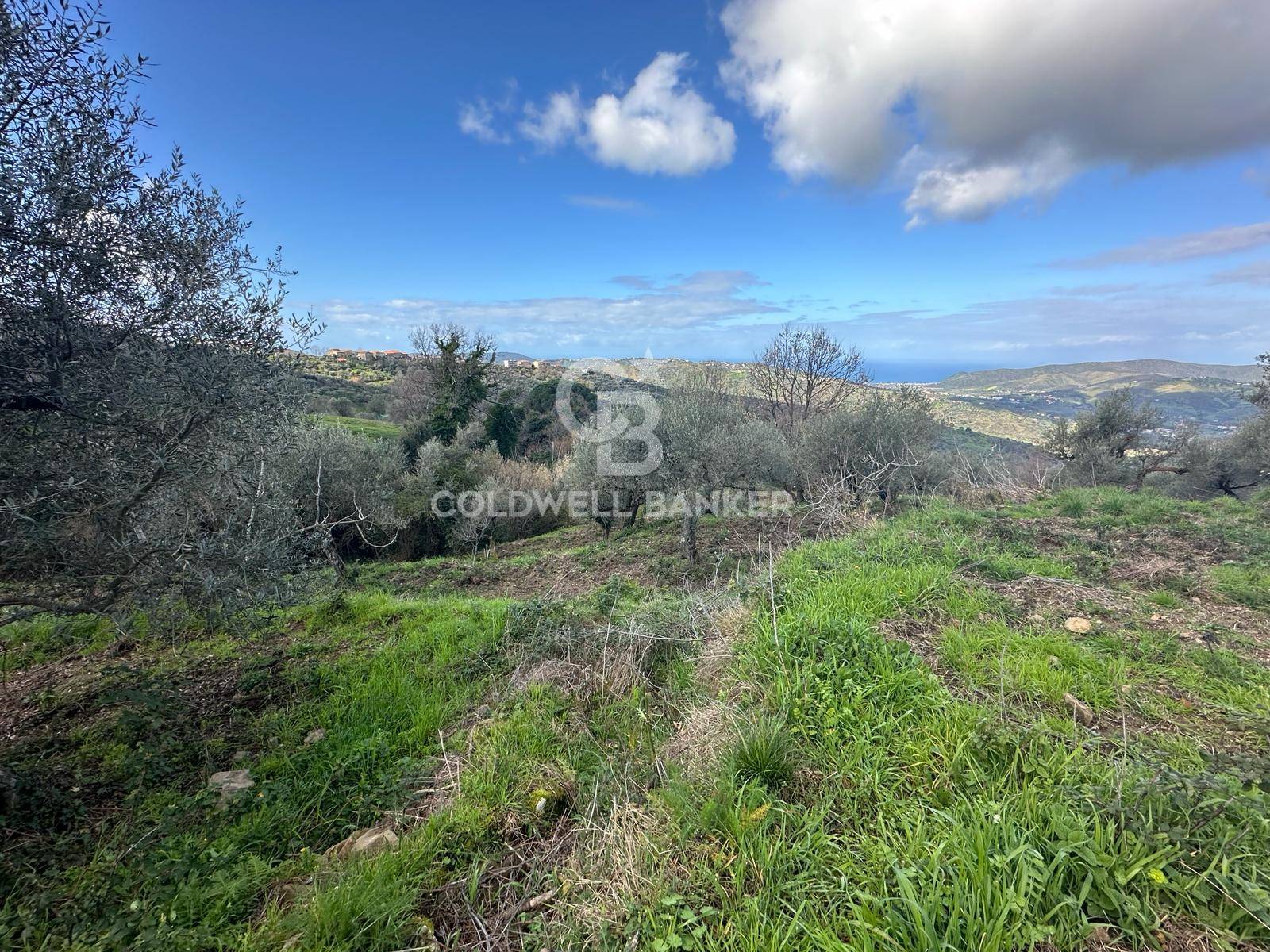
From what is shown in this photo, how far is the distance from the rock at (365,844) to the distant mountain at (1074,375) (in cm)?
6620

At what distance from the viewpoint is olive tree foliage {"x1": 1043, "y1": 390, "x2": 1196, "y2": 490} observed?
19828 mm

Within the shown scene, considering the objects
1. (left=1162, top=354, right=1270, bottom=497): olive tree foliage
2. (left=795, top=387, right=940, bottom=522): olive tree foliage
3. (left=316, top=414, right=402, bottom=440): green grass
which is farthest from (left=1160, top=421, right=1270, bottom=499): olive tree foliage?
(left=316, top=414, right=402, bottom=440): green grass

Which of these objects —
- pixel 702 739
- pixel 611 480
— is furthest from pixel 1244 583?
pixel 611 480

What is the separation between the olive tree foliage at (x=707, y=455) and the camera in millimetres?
12453

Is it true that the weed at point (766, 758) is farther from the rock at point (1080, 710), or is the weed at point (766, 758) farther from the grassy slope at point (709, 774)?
the rock at point (1080, 710)

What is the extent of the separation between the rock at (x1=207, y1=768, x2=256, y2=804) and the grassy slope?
10 centimetres

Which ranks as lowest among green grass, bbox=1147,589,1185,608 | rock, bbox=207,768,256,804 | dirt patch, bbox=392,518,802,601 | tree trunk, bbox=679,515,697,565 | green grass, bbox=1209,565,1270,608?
dirt patch, bbox=392,518,802,601

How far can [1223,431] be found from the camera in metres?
22.4

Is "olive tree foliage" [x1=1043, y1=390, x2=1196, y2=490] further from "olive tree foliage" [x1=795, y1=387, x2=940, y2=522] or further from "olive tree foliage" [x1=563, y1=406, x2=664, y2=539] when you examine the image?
"olive tree foliage" [x1=563, y1=406, x2=664, y2=539]

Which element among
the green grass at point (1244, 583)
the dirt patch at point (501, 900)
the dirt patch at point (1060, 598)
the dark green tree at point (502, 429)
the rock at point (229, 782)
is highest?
the dark green tree at point (502, 429)

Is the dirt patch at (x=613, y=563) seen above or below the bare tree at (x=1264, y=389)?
below

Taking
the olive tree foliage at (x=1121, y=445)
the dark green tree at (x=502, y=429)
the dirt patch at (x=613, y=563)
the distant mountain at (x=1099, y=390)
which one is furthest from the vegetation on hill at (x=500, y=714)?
the distant mountain at (x=1099, y=390)

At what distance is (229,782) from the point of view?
11.2ft

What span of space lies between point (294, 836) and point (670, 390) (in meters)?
16.1
